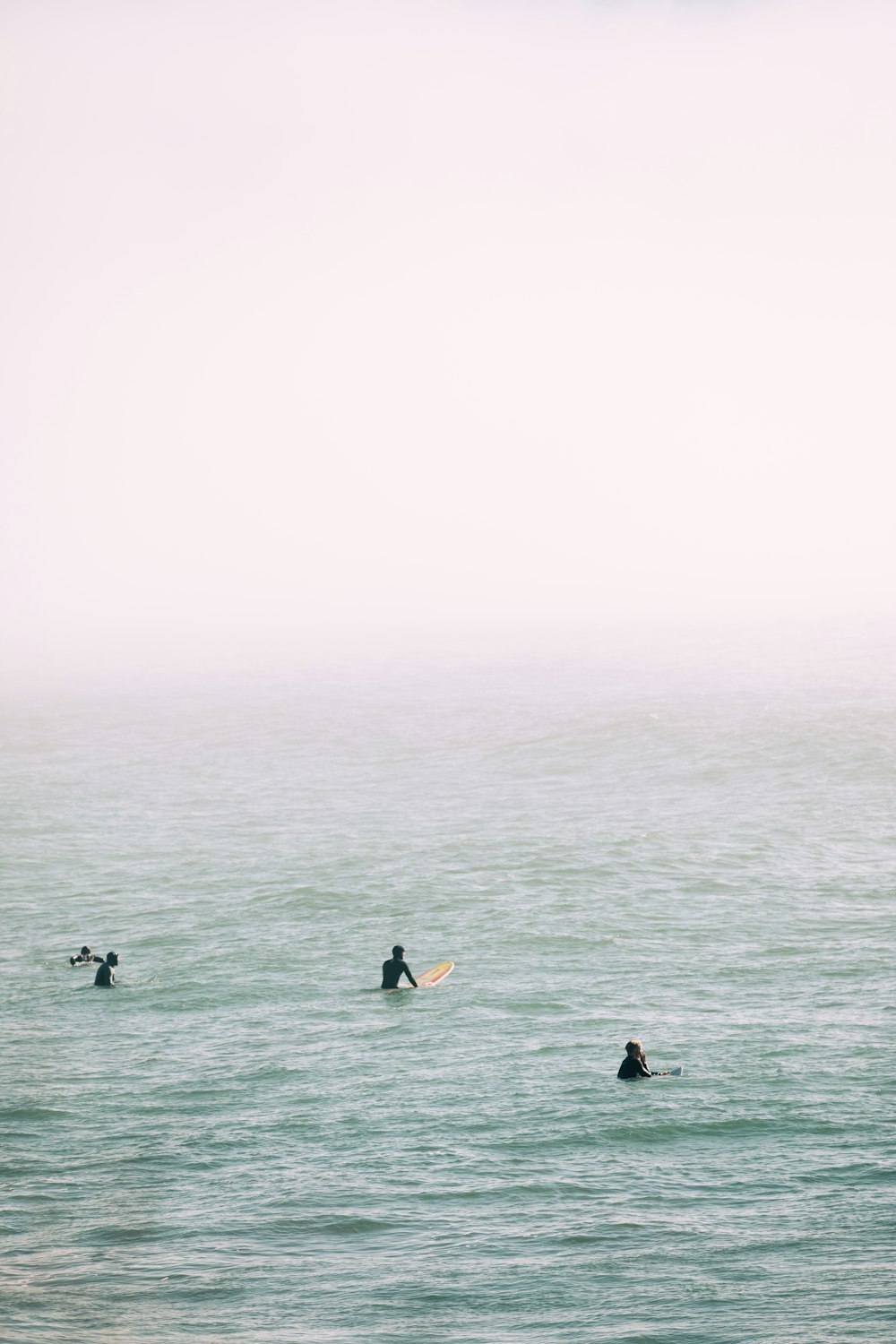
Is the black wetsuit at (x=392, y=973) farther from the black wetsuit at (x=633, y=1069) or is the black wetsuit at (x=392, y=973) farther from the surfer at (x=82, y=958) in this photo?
the surfer at (x=82, y=958)

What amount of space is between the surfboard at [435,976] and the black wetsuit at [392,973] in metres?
0.57

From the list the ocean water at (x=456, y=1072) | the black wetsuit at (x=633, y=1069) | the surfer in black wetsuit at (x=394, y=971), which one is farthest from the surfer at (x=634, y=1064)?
the surfer in black wetsuit at (x=394, y=971)

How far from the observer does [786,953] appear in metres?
40.7

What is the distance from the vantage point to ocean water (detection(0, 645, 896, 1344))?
825 inches

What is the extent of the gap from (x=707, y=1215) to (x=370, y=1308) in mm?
6327

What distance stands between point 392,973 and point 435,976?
7.21 feet

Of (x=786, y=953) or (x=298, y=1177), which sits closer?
(x=298, y=1177)

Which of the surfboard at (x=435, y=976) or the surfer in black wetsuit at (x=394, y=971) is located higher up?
the surfer in black wetsuit at (x=394, y=971)

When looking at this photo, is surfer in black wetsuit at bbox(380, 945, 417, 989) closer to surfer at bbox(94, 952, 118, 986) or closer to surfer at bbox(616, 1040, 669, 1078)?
surfer at bbox(94, 952, 118, 986)

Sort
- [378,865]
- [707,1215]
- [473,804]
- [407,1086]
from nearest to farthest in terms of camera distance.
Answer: [707,1215] < [407,1086] < [378,865] < [473,804]

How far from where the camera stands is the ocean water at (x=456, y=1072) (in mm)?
20953

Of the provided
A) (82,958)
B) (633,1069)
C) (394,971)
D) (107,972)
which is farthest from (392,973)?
(82,958)

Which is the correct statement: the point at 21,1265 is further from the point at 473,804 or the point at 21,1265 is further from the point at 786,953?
the point at 473,804

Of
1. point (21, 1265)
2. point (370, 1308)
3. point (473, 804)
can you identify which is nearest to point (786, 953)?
point (370, 1308)
